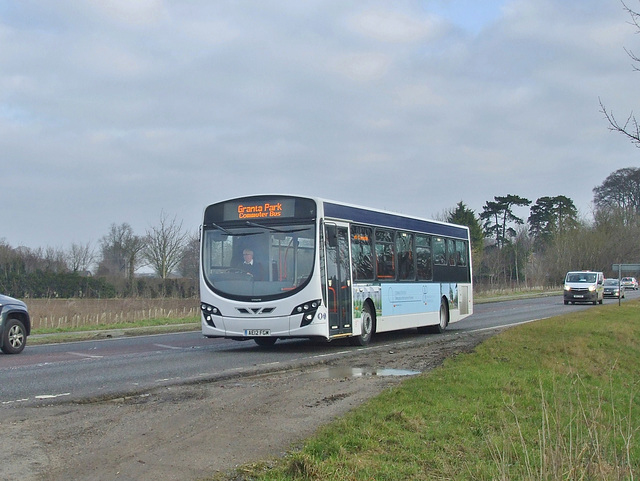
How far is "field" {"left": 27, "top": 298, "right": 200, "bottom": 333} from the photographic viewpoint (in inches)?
1102

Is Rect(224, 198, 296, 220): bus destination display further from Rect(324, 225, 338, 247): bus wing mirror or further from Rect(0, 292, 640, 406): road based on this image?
Rect(0, 292, 640, 406): road

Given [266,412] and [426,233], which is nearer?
[266,412]

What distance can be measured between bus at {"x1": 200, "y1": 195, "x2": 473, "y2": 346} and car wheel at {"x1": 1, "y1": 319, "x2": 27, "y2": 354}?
382cm

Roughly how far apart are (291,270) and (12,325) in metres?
5.91

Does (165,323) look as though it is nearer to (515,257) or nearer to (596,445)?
(596,445)

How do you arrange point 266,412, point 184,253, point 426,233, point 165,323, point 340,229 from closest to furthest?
point 266,412 < point 340,229 < point 426,233 < point 165,323 < point 184,253

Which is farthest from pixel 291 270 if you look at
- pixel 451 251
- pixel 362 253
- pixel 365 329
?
pixel 451 251

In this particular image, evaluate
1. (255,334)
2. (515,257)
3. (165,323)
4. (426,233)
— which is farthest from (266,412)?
(515,257)

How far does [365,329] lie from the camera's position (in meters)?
18.0

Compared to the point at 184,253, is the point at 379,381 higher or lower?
lower

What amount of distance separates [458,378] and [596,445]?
5.41 meters

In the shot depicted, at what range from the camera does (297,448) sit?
6992mm

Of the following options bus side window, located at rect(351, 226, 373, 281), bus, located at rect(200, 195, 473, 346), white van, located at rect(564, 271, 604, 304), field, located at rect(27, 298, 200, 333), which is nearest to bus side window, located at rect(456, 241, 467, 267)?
bus, located at rect(200, 195, 473, 346)

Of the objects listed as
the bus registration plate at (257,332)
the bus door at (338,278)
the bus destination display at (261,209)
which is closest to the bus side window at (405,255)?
the bus door at (338,278)
